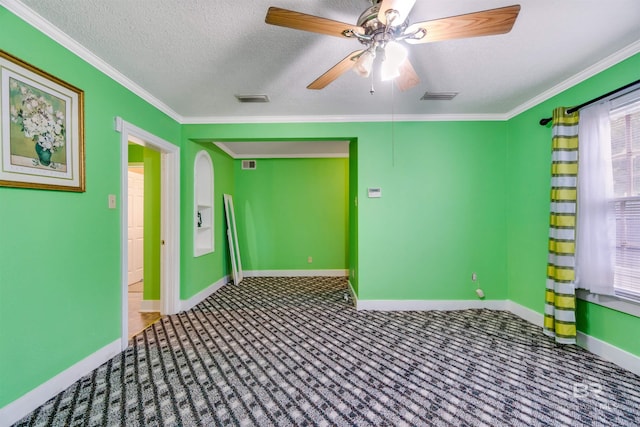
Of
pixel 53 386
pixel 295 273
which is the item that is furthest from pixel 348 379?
pixel 295 273

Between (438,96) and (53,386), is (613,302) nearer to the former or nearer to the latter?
(438,96)

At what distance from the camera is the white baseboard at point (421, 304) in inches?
136

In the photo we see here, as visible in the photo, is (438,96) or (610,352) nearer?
(610,352)

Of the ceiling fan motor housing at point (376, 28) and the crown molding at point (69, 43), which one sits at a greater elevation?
the crown molding at point (69, 43)

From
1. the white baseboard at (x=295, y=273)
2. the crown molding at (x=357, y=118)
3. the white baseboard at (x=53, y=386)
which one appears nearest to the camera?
the white baseboard at (x=53, y=386)

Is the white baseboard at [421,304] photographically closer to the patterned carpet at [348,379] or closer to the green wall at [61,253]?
the patterned carpet at [348,379]

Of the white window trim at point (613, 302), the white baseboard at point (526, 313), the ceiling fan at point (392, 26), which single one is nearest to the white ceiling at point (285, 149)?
the ceiling fan at point (392, 26)

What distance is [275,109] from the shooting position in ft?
10.4

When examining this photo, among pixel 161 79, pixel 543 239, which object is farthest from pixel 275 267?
pixel 543 239

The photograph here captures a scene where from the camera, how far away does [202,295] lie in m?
3.87

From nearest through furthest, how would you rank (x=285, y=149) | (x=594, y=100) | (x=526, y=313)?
(x=594, y=100)
(x=526, y=313)
(x=285, y=149)

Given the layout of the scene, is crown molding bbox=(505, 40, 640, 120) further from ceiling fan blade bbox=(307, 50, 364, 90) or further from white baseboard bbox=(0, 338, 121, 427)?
white baseboard bbox=(0, 338, 121, 427)

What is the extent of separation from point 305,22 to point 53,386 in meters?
2.76

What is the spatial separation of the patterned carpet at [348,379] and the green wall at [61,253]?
299 mm
